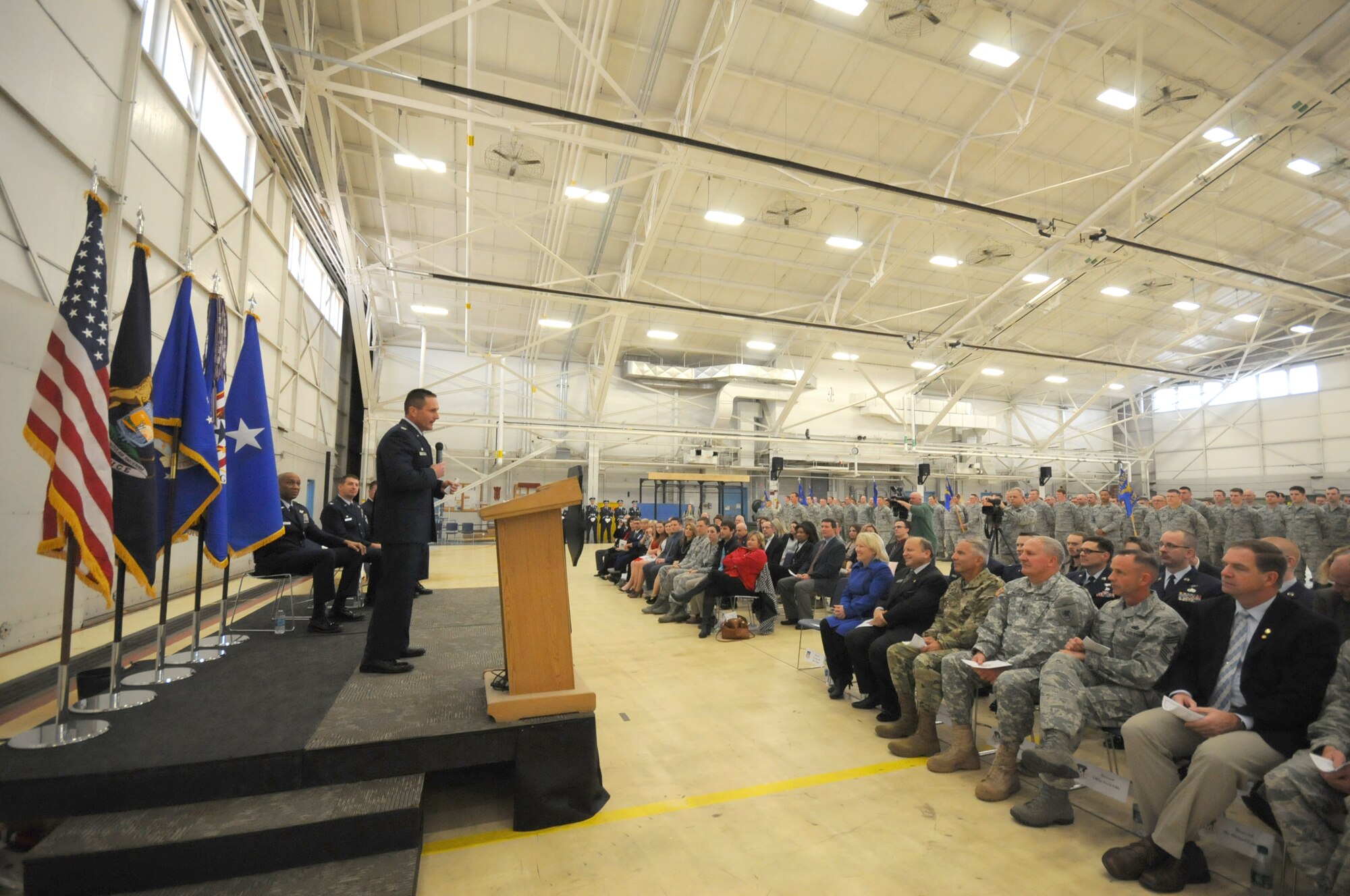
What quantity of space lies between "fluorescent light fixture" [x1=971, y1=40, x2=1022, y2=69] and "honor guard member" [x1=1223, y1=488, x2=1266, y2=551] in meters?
7.07

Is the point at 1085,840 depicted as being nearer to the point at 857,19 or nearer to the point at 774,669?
the point at 774,669

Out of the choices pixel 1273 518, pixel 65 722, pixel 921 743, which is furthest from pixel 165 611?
pixel 1273 518

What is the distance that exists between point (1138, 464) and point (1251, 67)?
62.0ft

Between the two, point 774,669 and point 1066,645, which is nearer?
point 1066,645

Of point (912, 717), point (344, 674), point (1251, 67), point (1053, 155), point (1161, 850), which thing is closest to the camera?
point (1161, 850)

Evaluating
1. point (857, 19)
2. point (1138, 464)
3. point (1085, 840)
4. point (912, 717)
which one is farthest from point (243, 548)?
point (1138, 464)

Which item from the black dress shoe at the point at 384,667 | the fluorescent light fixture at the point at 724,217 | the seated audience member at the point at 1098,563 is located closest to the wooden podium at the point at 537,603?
the black dress shoe at the point at 384,667

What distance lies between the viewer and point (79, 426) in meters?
2.20

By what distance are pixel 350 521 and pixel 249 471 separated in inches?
56.9

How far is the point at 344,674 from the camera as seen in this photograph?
9.45 feet

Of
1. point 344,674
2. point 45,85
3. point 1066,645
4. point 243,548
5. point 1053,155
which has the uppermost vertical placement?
point 1053,155

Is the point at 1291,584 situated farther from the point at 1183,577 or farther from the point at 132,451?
the point at 132,451

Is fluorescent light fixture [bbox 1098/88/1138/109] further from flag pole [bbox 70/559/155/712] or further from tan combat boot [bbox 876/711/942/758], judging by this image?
flag pole [bbox 70/559/155/712]

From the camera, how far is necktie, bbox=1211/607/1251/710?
2.09m
